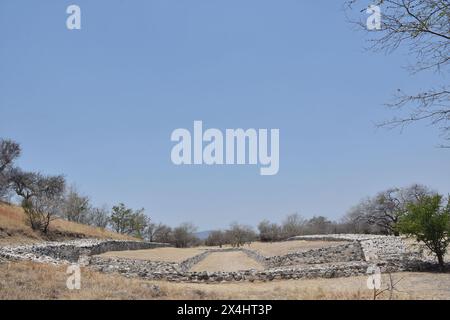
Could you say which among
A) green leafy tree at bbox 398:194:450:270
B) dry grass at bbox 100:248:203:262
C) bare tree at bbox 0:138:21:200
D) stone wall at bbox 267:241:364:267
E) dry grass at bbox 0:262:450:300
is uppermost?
bare tree at bbox 0:138:21:200

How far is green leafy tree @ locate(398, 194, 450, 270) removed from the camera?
16969mm

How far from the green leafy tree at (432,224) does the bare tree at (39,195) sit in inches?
1073

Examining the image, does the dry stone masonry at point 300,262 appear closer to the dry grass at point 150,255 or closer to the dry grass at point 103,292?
the dry grass at point 103,292

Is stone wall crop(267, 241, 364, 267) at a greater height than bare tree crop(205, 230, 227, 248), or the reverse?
stone wall crop(267, 241, 364, 267)

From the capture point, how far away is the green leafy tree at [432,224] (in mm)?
16969

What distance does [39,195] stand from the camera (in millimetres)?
36594

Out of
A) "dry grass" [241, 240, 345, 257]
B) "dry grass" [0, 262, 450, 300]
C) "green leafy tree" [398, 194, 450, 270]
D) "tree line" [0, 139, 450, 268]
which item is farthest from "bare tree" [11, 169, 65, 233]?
"green leafy tree" [398, 194, 450, 270]

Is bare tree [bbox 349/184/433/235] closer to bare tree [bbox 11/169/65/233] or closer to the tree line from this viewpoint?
the tree line

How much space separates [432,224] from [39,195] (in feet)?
103

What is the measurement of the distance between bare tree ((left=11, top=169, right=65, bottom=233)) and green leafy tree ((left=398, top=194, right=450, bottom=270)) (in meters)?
27.2

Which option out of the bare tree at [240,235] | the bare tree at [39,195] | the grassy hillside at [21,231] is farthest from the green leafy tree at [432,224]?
the bare tree at [240,235]

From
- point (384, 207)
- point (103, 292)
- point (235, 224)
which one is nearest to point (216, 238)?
point (235, 224)
